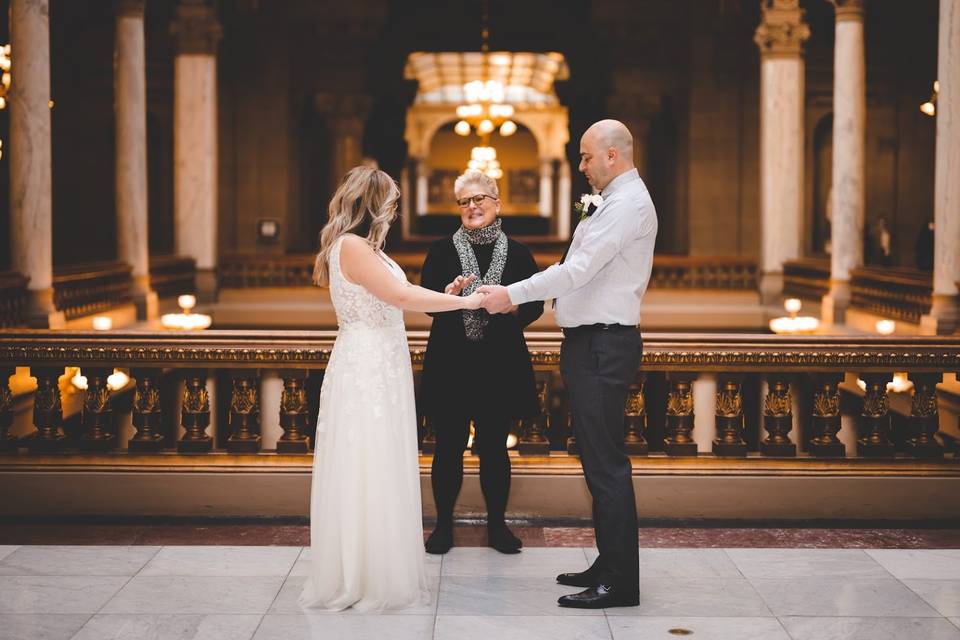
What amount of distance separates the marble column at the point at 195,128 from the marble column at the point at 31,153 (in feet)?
23.0

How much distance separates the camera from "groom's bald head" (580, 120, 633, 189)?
505 cm

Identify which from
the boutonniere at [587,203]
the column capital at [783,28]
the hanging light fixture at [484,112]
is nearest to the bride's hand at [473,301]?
the boutonniere at [587,203]

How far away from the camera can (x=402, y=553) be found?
16.6 ft

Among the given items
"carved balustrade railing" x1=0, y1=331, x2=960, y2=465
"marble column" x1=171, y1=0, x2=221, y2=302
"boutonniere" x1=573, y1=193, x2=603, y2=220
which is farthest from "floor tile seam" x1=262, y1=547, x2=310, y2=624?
"marble column" x1=171, y1=0, x2=221, y2=302

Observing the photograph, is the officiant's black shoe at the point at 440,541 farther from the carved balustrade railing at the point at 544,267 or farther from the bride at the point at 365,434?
the carved balustrade railing at the point at 544,267

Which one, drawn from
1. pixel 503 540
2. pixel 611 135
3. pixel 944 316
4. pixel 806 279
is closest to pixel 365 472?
pixel 503 540

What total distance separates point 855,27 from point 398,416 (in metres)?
13.9

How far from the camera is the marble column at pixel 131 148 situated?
17062 millimetres

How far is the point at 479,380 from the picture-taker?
590cm

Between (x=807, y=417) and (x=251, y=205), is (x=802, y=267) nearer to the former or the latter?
(x=807, y=417)

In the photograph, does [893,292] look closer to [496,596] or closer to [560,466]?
[560,466]

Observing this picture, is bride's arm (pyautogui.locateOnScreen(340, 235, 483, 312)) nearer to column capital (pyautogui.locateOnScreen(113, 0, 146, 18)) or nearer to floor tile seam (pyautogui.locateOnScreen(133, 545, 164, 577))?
floor tile seam (pyautogui.locateOnScreen(133, 545, 164, 577))

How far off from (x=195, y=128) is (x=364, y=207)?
51.6 ft

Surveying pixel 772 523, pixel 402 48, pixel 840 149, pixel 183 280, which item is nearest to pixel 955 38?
pixel 840 149
